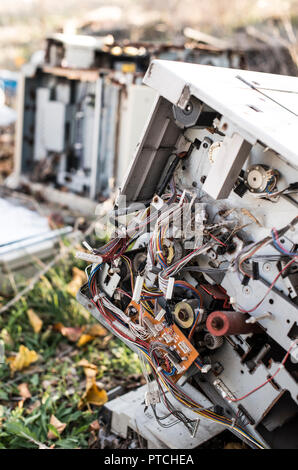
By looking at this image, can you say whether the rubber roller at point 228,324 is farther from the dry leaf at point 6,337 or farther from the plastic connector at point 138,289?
the dry leaf at point 6,337

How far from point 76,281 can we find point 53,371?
0.77m

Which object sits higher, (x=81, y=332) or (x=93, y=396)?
(x=93, y=396)

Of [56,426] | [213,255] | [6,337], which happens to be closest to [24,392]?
[56,426]

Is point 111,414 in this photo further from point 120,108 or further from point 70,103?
point 70,103

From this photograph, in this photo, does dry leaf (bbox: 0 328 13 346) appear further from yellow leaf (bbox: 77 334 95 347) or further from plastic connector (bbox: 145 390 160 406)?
plastic connector (bbox: 145 390 160 406)

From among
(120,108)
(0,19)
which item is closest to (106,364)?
(120,108)

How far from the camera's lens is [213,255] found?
2025 mm

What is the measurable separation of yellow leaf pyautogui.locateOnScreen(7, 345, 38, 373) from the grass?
3cm

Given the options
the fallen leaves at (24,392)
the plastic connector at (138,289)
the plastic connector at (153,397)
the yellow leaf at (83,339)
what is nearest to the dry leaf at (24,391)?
the fallen leaves at (24,392)

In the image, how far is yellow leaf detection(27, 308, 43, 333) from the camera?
334 cm

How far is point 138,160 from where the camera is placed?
210 cm

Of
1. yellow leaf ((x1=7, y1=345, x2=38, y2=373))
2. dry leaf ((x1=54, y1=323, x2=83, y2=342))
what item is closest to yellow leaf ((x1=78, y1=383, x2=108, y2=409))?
yellow leaf ((x1=7, y1=345, x2=38, y2=373))

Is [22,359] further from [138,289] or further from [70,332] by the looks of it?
[138,289]
